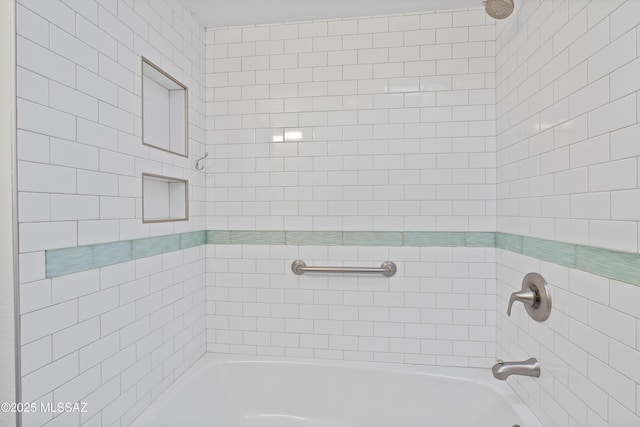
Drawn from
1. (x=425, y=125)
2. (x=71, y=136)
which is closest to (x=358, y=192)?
(x=425, y=125)

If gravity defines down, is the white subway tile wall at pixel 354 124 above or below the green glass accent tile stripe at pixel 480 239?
above

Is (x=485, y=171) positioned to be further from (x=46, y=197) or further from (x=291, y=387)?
(x=46, y=197)

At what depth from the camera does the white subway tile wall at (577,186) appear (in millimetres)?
878

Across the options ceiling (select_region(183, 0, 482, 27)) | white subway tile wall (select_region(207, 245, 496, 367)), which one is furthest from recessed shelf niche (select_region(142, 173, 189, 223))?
ceiling (select_region(183, 0, 482, 27))

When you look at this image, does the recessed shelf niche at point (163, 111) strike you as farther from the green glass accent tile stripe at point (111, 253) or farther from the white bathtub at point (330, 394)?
the white bathtub at point (330, 394)

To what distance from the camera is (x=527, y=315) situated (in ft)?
4.75

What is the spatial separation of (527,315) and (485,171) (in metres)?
0.76

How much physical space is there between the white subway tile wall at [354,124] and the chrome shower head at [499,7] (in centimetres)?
36

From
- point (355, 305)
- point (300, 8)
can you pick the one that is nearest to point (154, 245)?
point (355, 305)

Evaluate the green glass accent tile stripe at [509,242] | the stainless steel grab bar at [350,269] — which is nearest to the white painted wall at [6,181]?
the stainless steel grab bar at [350,269]

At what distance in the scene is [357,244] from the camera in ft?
6.27

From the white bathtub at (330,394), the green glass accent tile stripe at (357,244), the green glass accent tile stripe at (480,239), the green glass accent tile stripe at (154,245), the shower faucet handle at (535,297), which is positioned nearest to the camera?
the green glass accent tile stripe at (357,244)

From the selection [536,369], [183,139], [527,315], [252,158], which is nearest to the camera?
[536,369]

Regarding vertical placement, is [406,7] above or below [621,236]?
above
